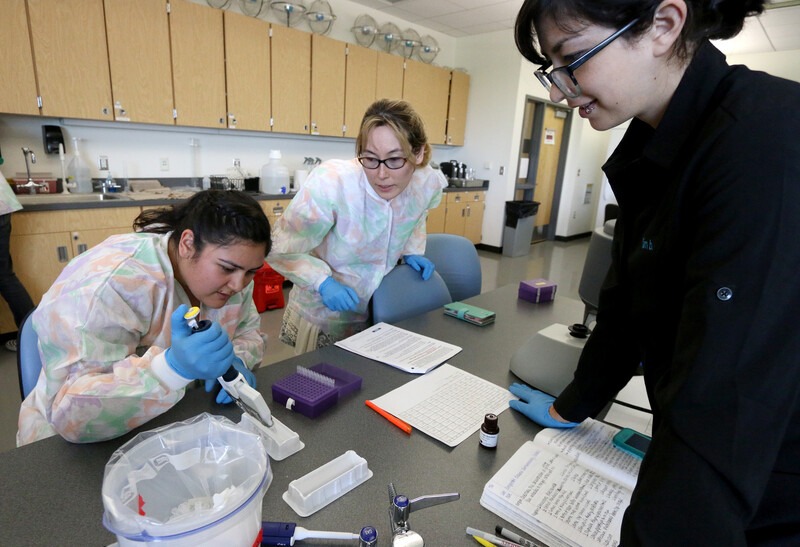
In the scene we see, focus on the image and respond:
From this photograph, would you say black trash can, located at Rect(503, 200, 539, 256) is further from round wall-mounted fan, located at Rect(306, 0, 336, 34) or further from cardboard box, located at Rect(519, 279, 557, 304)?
cardboard box, located at Rect(519, 279, 557, 304)

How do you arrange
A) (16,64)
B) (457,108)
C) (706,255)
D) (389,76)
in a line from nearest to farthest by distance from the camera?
(706,255)
(16,64)
(389,76)
(457,108)

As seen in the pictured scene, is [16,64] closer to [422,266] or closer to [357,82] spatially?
[357,82]

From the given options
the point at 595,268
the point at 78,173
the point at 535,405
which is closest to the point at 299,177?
the point at 78,173

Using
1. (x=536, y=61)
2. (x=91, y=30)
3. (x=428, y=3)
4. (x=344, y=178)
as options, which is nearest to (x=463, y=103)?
(x=428, y=3)

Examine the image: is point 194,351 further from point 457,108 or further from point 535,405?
→ point 457,108

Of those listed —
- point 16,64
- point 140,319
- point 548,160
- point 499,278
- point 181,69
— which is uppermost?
point 181,69

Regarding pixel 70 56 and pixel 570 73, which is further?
pixel 70 56

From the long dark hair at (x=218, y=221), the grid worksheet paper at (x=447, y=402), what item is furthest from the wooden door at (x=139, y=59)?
the grid worksheet paper at (x=447, y=402)

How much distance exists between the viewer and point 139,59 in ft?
9.94

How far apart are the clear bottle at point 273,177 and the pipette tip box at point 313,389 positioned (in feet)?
10.1

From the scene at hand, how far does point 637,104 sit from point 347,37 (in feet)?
15.1

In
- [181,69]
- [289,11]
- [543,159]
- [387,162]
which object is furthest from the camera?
[543,159]

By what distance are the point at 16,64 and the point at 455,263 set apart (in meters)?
2.78

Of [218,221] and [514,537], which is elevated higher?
[218,221]
